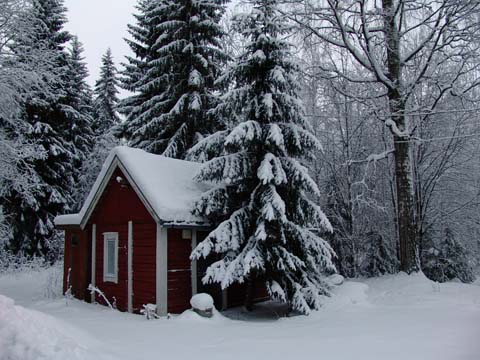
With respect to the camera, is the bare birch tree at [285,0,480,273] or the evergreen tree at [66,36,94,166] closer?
the bare birch tree at [285,0,480,273]

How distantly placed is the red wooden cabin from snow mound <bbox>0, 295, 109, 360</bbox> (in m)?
4.20

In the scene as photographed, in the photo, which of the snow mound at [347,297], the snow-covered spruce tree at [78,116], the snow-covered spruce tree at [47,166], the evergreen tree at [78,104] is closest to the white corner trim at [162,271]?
the snow mound at [347,297]

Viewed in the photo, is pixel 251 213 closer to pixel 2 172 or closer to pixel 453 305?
pixel 453 305

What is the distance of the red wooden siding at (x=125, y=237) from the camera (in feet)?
34.3

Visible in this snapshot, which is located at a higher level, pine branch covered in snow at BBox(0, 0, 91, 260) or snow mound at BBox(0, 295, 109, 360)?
pine branch covered in snow at BBox(0, 0, 91, 260)

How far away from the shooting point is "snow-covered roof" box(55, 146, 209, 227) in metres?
10.0

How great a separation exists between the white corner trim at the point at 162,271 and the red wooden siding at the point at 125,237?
1.16 ft

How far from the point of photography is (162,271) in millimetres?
9969

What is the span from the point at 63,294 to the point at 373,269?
36.3 ft

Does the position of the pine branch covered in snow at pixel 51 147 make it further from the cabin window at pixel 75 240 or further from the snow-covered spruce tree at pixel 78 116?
the cabin window at pixel 75 240

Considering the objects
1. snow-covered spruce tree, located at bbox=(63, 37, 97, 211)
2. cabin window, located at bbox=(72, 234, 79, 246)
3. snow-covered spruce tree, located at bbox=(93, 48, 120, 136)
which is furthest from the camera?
snow-covered spruce tree, located at bbox=(93, 48, 120, 136)

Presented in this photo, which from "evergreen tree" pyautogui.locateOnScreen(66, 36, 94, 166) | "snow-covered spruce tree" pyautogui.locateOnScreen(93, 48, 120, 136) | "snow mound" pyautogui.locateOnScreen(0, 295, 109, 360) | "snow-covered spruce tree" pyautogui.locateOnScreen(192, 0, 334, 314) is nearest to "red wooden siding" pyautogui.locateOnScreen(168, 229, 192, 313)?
"snow-covered spruce tree" pyautogui.locateOnScreen(192, 0, 334, 314)

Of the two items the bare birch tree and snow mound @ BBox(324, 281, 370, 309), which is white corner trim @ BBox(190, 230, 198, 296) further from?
the bare birch tree

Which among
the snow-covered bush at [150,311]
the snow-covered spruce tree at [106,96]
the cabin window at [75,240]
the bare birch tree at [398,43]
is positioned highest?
the snow-covered spruce tree at [106,96]
